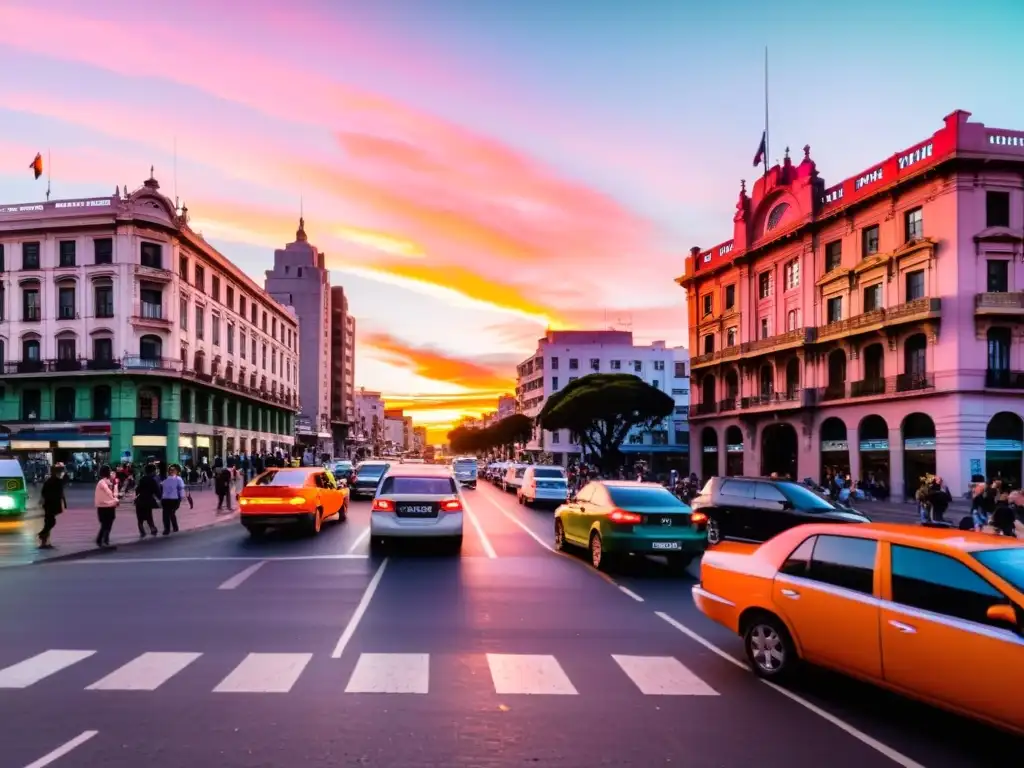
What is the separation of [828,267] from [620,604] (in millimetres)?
41151

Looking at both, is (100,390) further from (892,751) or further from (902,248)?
(892,751)

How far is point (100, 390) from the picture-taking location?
2210 inches

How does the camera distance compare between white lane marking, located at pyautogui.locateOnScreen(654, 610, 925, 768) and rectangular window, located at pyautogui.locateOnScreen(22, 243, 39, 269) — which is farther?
rectangular window, located at pyautogui.locateOnScreen(22, 243, 39, 269)

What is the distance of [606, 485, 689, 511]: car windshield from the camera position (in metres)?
14.8

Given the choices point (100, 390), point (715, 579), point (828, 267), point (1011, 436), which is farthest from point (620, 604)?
point (100, 390)

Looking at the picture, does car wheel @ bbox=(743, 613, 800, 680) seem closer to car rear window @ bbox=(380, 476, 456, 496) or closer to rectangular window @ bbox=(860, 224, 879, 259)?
car rear window @ bbox=(380, 476, 456, 496)

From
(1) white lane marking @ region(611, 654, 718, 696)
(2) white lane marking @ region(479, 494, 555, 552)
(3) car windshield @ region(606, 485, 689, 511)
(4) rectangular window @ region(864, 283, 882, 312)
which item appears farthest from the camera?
(4) rectangular window @ region(864, 283, 882, 312)

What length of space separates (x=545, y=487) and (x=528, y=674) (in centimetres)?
2554

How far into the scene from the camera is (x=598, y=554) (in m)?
14.9

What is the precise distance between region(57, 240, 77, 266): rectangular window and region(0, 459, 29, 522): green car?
38.5 m

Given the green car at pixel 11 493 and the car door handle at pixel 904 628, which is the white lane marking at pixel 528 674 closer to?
the car door handle at pixel 904 628

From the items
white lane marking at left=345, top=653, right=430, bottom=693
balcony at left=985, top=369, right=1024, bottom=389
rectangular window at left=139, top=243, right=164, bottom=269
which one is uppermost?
rectangular window at left=139, top=243, right=164, bottom=269

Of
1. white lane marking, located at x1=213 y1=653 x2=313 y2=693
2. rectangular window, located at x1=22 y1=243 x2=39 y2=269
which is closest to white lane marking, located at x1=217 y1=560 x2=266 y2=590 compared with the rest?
white lane marking, located at x1=213 y1=653 x2=313 y2=693

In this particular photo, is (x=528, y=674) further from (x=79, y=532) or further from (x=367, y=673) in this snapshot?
(x=79, y=532)
